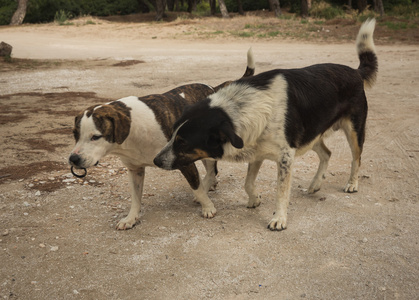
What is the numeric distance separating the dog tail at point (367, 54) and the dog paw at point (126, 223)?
3.20 m

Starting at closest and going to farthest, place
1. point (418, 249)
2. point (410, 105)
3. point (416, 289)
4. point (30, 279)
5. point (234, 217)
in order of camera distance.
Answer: point (416, 289), point (30, 279), point (418, 249), point (234, 217), point (410, 105)

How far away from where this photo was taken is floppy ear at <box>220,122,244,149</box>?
3756 millimetres

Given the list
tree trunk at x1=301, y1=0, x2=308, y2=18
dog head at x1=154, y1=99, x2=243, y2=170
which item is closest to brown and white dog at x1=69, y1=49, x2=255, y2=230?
dog head at x1=154, y1=99, x2=243, y2=170

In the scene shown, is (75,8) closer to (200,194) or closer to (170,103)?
(170,103)

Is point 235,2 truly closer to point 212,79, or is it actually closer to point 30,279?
point 212,79

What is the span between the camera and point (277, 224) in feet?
14.4

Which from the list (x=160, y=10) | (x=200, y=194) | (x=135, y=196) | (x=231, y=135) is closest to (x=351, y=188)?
(x=200, y=194)

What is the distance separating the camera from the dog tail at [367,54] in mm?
5387

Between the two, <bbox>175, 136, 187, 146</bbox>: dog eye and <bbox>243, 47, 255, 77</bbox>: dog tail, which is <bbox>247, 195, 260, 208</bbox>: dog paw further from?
<bbox>243, 47, 255, 77</bbox>: dog tail

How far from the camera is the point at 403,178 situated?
18.1 ft

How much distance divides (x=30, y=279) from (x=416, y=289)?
120 inches

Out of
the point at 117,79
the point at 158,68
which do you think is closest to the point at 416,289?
the point at 117,79

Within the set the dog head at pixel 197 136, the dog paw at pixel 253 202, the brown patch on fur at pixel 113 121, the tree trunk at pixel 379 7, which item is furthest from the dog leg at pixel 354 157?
the tree trunk at pixel 379 7

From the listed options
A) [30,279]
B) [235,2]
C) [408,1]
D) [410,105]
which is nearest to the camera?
[30,279]
